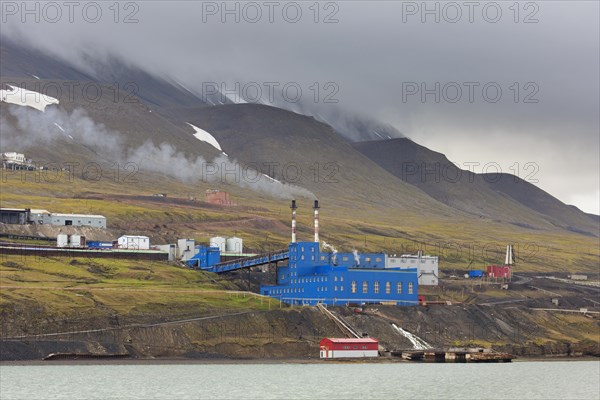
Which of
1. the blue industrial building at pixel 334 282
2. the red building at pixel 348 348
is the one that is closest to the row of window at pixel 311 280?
the blue industrial building at pixel 334 282

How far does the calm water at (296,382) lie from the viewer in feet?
270

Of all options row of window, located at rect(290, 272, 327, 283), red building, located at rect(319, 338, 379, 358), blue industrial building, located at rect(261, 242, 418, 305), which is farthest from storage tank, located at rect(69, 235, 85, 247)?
red building, located at rect(319, 338, 379, 358)

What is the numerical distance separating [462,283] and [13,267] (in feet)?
243

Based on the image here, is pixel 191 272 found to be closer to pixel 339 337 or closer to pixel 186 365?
pixel 339 337

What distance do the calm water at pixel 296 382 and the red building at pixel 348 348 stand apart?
4.96 meters

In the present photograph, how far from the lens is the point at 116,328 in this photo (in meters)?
115

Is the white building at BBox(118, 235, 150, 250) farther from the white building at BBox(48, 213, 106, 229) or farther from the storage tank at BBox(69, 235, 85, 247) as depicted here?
the white building at BBox(48, 213, 106, 229)

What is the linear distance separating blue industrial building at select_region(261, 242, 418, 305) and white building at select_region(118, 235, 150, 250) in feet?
70.5

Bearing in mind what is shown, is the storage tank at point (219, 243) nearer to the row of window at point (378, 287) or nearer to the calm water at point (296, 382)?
the row of window at point (378, 287)

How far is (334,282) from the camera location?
141 meters

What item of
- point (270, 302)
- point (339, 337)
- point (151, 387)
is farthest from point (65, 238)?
point (151, 387)

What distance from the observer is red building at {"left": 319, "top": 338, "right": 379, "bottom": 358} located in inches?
4673

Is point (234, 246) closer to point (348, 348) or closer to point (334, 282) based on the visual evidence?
point (334, 282)

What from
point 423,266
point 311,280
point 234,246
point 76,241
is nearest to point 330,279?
point 311,280
